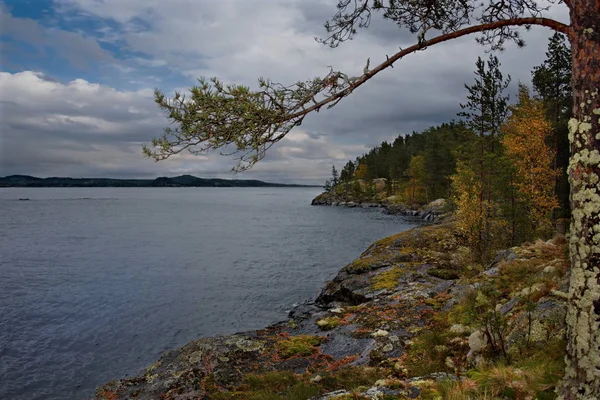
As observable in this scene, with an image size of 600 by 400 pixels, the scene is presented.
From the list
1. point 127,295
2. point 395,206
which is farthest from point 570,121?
point 395,206

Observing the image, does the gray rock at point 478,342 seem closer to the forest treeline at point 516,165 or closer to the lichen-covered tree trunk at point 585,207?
the lichen-covered tree trunk at point 585,207

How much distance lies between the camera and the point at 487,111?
99.9 feet

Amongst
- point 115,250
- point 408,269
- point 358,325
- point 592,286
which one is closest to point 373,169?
point 115,250

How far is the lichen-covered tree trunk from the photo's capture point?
4.48 meters

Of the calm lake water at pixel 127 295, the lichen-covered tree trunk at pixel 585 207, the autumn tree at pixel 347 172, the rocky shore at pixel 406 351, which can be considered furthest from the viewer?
the autumn tree at pixel 347 172

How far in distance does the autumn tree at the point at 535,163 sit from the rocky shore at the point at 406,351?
51.8 feet

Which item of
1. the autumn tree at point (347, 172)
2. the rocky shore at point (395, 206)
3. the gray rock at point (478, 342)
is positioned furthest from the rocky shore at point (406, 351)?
the autumn tree at point (347, 172)

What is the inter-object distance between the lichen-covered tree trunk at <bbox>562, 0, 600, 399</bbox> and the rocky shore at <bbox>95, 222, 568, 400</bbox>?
2.20 feet

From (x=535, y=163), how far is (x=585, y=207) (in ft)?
104

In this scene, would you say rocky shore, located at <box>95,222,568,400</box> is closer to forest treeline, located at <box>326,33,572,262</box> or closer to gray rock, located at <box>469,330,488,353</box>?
gray rock, located at <box>469,330,488,353</box>

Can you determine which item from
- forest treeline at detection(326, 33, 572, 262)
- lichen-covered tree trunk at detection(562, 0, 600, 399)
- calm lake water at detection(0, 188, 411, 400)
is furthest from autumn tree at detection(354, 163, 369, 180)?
lichen-covered tree trunk at detection(562, 0, 600, 399)

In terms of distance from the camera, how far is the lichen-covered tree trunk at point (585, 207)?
4480 millimetres

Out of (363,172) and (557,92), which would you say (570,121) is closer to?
(557,92)

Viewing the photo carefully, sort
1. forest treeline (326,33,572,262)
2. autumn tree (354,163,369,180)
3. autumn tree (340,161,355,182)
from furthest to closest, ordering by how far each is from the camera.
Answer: autumn tree (340,161,355,182)
autumn tree (354,163,369,180)
forest treeline (326,33,572,262)
